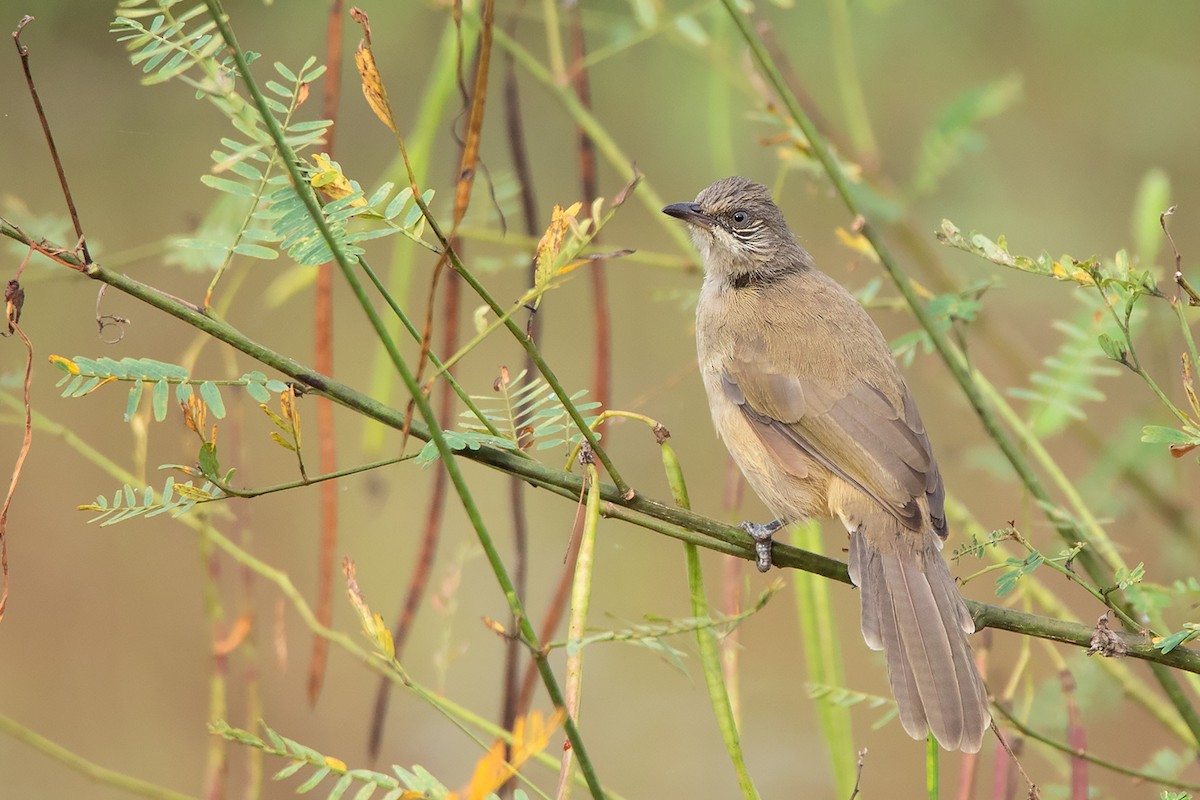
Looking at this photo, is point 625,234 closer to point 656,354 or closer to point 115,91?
point 656,354

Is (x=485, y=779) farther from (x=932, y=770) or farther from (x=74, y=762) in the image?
Result: (x=74, y=762)

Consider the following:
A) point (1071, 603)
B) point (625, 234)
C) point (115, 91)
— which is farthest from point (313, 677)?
point (115, 91)

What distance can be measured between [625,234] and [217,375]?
281 centimetres

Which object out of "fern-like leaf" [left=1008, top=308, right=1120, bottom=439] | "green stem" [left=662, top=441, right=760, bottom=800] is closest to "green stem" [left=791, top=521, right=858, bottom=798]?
"green stem" [left=662, top=441, right=760, bottom=800]

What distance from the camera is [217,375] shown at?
277 inches

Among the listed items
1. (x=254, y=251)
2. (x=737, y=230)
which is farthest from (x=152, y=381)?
(x=737, y=230)

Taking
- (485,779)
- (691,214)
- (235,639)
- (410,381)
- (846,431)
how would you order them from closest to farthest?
(485,779), (410,381), (235,639), (846,431), (691,214)

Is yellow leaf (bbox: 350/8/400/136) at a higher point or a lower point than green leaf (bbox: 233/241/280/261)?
higher

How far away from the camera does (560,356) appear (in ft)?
26.2

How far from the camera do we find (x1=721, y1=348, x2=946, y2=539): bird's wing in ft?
11.7

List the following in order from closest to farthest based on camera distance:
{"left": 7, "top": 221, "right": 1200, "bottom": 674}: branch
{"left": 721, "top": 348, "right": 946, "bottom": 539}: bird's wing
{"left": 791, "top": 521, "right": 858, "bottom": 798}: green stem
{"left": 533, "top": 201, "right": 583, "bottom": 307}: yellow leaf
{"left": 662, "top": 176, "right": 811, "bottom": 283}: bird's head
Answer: {"left": 533, "top": 201, "right": 583, "bottom": 307}: yellow leaf, {"left": 7, "top": 221, "right": 1200, "bottom": 674}: branch, {"left": 791, "top": 521, "right": 858, "bottom": 798}: green stem, {"left": 721, "top": 348, "right": 946, "bottom": 539}: bird's wing, {"left": 662, "top": 176, "right": 811, "bottom": 283}: bird's head

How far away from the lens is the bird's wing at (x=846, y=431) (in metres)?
3.58

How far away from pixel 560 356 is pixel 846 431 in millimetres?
4391

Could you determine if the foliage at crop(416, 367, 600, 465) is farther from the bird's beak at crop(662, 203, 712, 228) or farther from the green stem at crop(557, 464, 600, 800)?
the bird's beak at crop(662, 203, 712, 228)
